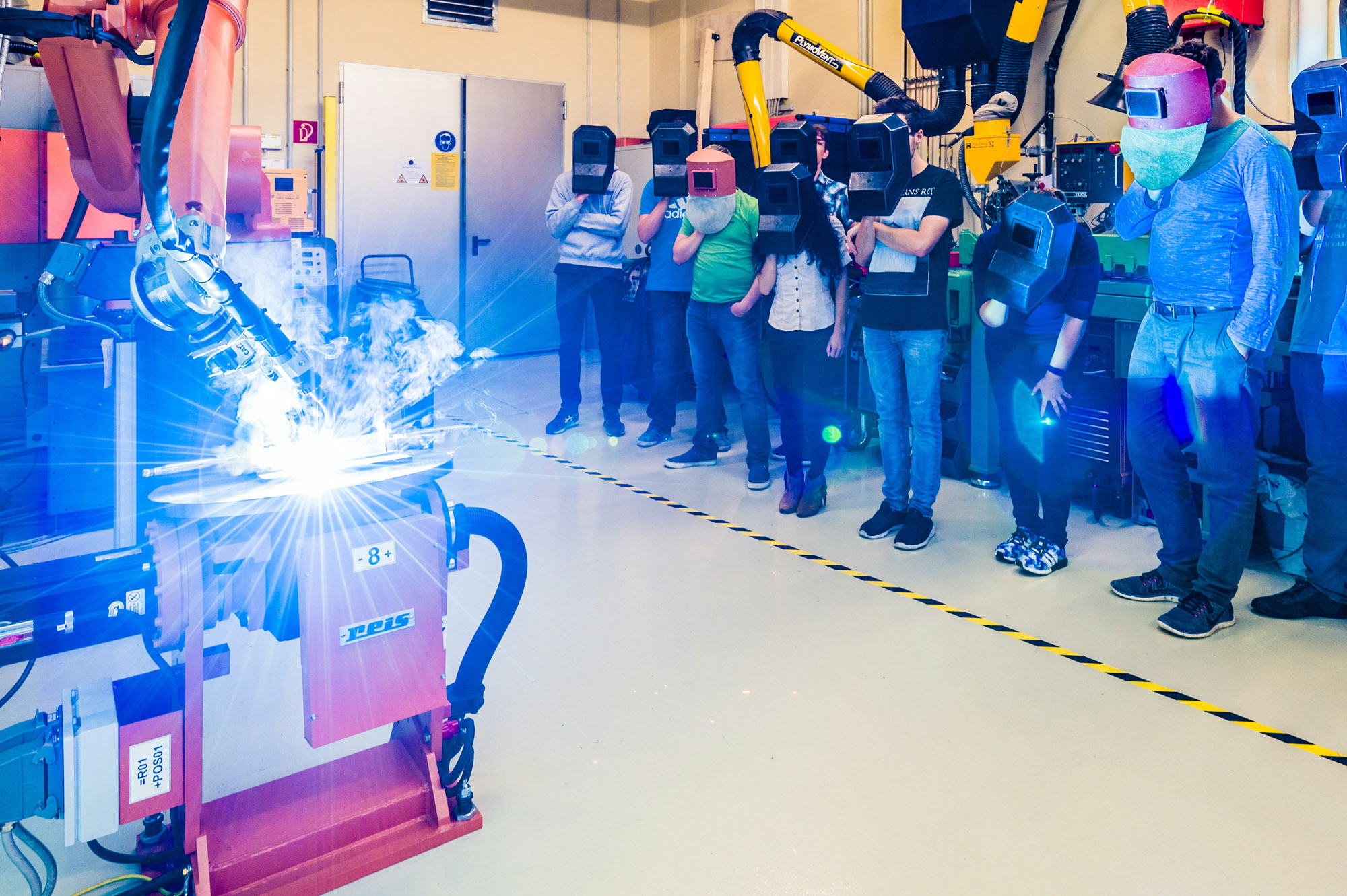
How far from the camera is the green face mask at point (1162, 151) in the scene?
7.82 feet

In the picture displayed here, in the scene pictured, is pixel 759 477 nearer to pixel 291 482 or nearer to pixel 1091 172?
pixel 1091 172

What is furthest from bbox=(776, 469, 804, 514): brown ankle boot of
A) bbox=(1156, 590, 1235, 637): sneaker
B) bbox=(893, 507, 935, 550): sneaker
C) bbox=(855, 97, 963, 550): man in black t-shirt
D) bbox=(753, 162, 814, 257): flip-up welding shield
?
bbox=(1156, 590, 1235, 637): sneaker

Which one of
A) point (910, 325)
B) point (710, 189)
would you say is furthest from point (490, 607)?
point (710, 189)

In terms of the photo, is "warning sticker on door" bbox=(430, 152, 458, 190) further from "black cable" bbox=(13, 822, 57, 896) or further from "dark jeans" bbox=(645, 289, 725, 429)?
"black cable" bbox=(13, 822, 57, 896)

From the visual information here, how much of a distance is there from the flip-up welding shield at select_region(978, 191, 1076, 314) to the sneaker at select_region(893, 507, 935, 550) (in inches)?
32.8

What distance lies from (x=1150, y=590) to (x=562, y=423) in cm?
315

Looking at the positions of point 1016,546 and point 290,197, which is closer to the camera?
point 1016,546

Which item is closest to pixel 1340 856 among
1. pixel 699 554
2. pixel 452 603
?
pixel 699 554

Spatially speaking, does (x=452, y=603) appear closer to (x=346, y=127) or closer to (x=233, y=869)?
(x=233, y=869)

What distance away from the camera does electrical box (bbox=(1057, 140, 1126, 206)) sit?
3.84m

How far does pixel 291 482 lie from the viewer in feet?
5.00

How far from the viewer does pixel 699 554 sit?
3.31 meters

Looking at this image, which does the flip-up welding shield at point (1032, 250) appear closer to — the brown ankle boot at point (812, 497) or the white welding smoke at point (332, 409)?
the brown ankle boot at point (812, 497)

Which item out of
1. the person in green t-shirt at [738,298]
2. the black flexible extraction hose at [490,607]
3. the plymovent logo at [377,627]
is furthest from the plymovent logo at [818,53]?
the plymovent logo at [377,627]
